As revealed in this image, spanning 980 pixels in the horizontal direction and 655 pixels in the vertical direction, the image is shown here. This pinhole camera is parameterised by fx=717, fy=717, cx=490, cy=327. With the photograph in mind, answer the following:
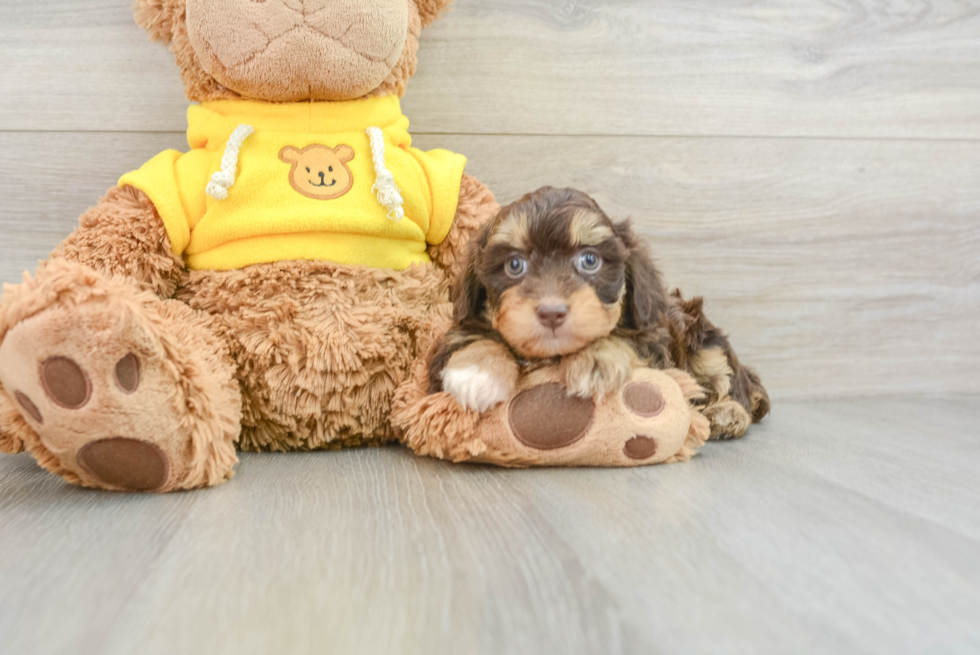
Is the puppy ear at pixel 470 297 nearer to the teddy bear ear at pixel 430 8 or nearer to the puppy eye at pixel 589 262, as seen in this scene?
the puppy eye at pixel 589 262

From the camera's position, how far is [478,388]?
1218 millimetres

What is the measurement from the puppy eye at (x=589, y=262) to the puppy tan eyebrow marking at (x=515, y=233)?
95 millimetres

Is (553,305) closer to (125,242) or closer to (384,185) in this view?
(384,185)

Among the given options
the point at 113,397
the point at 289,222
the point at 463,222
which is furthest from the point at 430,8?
the point at 113,397

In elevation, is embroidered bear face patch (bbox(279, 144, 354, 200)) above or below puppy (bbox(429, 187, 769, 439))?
above

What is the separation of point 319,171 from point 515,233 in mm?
480

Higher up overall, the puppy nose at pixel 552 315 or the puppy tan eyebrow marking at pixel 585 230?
the puppy tan eyebrow marking at pixel 585 230

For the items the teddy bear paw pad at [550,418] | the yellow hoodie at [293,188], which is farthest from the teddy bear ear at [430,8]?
the teddy bear paw pad at [550,418]

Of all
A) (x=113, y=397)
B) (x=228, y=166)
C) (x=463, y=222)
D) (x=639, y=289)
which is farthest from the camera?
(x=463, y=222)

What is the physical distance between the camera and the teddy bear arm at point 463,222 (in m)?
1.56

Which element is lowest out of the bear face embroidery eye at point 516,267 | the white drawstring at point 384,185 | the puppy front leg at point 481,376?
the puppy front leg at point 481,376

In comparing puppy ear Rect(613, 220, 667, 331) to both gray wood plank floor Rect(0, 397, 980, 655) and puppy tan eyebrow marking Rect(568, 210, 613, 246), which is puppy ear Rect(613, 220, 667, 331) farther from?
gray wood plank floor Rect(0, 397, 980, 655)

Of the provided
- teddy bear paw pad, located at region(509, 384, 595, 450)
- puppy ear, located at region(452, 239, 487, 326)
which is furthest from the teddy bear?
puppy ear, located at region(452, 239, 487, 326)

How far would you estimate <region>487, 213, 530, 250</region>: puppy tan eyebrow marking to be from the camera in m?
1.21
